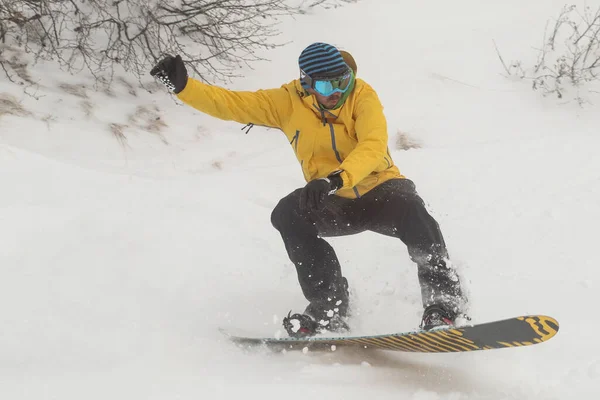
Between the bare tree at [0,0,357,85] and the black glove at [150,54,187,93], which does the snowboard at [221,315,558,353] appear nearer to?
the black glove at [150,54,187,93]

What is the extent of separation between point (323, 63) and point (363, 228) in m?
0.85

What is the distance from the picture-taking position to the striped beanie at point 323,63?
2.97m

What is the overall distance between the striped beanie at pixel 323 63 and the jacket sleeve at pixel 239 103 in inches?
11.5

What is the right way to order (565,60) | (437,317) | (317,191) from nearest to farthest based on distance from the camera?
(317,191)
(437,317)
(565,60)

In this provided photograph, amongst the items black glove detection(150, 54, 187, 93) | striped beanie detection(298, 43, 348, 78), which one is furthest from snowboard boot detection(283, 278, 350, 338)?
black glove detection(150, 54, 187, 93)

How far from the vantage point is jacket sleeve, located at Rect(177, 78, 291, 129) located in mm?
3146

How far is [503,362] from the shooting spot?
298 centimetres

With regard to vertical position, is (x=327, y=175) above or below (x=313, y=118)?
below

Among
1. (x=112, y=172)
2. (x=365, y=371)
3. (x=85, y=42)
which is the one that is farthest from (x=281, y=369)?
(x=85, y=42)

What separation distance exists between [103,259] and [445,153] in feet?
11.6

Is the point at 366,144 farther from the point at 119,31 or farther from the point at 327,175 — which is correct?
the point at 119,31

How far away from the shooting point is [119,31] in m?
6.34

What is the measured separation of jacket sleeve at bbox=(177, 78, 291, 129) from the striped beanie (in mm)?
291

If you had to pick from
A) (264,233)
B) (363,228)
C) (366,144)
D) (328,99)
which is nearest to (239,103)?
(328,99)
